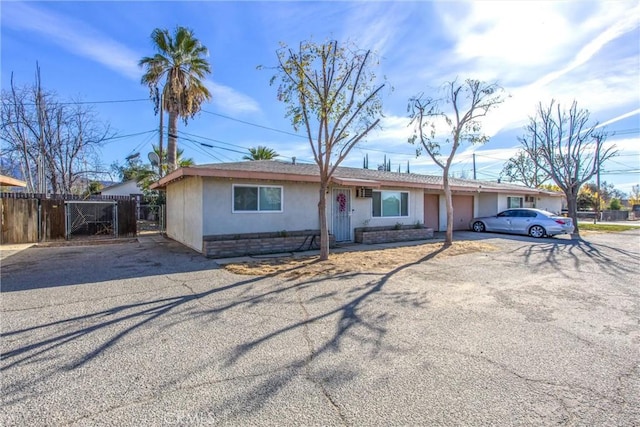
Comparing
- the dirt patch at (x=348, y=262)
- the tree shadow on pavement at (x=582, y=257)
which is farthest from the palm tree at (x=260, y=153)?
the tree shadow on pavement at (x=582, y=257)

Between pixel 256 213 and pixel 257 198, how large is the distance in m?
0.48

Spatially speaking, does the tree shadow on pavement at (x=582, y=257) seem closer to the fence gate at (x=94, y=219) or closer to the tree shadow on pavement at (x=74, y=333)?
the tree shadow on pavement at (x=74, y=333)

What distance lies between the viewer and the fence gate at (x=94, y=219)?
1502 cm

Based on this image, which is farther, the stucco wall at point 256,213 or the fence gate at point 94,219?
the fence gate at point 94,219

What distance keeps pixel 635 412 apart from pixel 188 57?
20.4 meters

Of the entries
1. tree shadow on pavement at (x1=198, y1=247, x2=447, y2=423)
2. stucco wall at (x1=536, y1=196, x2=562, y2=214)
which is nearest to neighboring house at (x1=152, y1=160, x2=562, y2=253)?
tree shadow on pavement at (x1=198, y1=247, x2=447, y2=423)

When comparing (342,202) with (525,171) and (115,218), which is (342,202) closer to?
(115,218)

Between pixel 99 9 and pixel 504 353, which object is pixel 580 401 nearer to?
pixel 504 353

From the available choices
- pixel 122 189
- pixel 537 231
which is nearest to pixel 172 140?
pixel 122 189

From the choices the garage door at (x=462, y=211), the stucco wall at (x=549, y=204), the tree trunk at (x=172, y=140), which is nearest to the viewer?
the tree trunk at (x=172, y=140)

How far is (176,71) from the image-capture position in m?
17.2

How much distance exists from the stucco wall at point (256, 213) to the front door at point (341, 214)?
36.8 inches

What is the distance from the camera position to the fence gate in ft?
49.3

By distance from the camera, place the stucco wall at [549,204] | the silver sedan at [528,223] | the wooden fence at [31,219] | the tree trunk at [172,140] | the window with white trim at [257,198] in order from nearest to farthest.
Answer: the window with white trim at [257,198]
the wooden fence at [31,219]
the silver sedan at [528,223]
the tree trunk at [172,140]
the stucco wall at [549,204]
